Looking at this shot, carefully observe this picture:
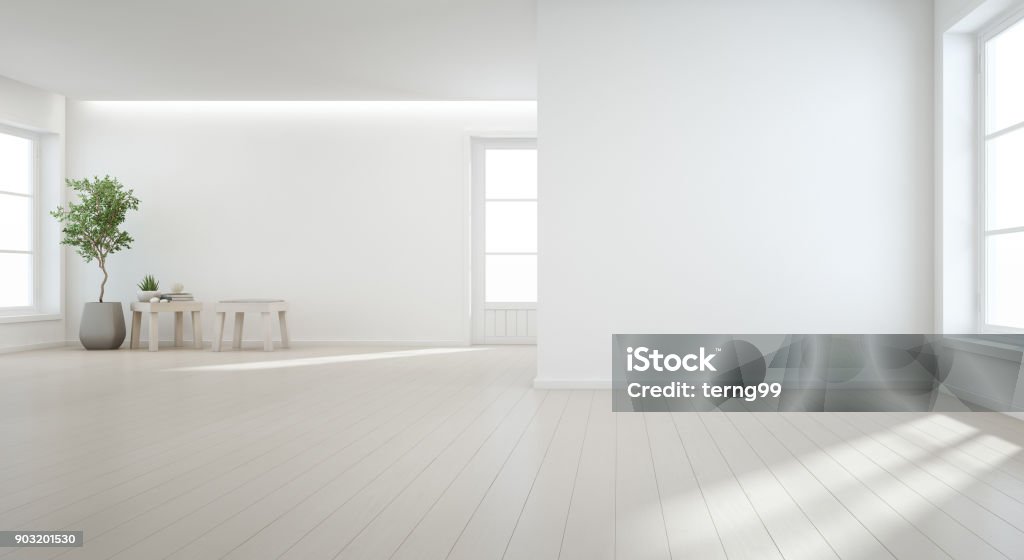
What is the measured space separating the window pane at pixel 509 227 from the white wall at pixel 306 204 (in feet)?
1.27

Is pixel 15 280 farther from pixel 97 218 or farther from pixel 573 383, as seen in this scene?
pixel 573 383

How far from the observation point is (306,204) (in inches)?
344

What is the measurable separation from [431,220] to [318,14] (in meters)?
3.32

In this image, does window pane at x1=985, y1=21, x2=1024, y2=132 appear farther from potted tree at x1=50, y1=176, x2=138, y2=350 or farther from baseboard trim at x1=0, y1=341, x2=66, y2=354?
baseboard trim at x1=0, y1=341, x2=66, y2=354

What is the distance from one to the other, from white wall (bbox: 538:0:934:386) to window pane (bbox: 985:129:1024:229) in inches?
14.3

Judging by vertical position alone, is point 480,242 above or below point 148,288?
above

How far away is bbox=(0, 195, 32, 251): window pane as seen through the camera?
8.05 m

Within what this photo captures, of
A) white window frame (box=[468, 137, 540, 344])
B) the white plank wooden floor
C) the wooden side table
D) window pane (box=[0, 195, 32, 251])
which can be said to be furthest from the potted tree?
white window frame (box=[468, 137, 540, 344])

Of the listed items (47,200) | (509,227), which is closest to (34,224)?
(47,200)

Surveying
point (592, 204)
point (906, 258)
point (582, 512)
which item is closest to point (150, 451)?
point (582, 512)

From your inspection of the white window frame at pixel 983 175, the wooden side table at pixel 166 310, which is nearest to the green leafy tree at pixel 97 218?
the wooden side table at pixel 166 310

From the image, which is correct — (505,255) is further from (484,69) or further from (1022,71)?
(1022,71)

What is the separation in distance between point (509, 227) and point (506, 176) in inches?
22.3

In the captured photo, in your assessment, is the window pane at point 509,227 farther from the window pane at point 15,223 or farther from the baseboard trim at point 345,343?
the window pane at point 15,223
